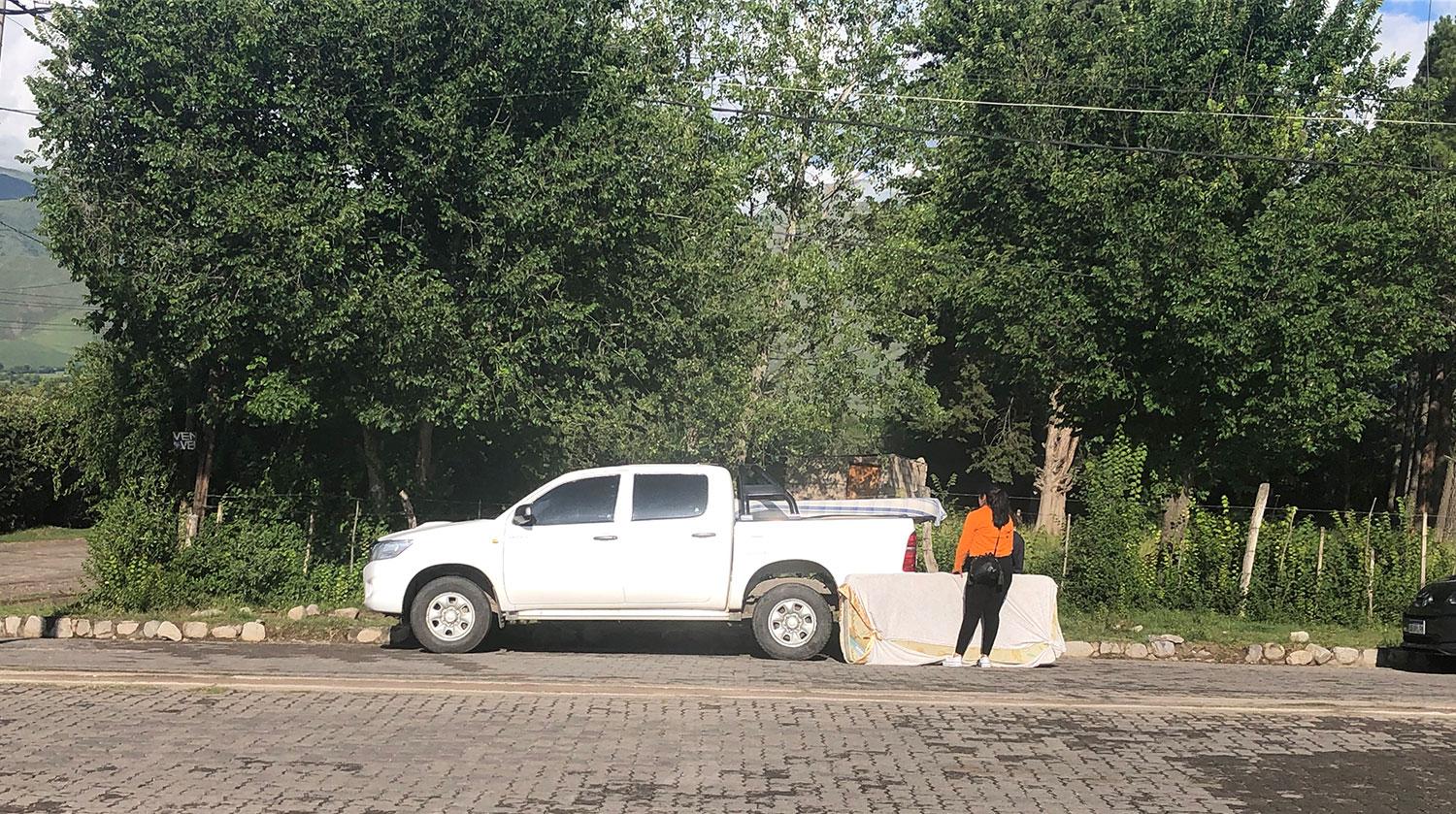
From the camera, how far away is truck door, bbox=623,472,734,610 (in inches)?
526

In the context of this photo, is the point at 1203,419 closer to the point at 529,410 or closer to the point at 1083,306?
the point at 1083,306

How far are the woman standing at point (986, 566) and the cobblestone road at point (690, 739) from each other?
1.46 ft

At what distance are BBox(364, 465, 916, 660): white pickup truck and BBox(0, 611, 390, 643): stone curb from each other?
1811 mm

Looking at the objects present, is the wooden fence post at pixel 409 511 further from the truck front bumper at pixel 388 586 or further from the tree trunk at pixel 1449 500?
the tree trunk at pixel 1449 500

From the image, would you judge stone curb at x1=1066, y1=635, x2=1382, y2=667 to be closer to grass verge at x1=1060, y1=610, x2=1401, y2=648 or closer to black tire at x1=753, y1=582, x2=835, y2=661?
grass verge at x1=1060, y1=610, x2=1401, y2=648

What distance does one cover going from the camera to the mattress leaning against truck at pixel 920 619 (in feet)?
43.4

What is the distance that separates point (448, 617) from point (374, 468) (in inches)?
274

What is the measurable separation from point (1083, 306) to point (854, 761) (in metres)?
15.1

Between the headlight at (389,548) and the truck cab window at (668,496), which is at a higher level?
the truck cab window at (668,496)

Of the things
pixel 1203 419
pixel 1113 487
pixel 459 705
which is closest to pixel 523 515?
pixel 459 705

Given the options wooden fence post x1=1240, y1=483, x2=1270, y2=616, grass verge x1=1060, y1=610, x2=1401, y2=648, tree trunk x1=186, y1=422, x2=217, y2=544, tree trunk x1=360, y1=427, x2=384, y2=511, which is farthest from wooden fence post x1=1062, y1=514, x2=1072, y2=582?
tree trunk x1=186, y1=422, x2=217, y2=544

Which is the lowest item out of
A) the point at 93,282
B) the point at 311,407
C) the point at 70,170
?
the point at 311,407

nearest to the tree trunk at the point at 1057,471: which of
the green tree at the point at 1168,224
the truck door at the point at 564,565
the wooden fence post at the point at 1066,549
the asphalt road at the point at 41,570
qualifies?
the green tree at the point at 1168,224

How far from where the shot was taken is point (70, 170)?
17.9 m
